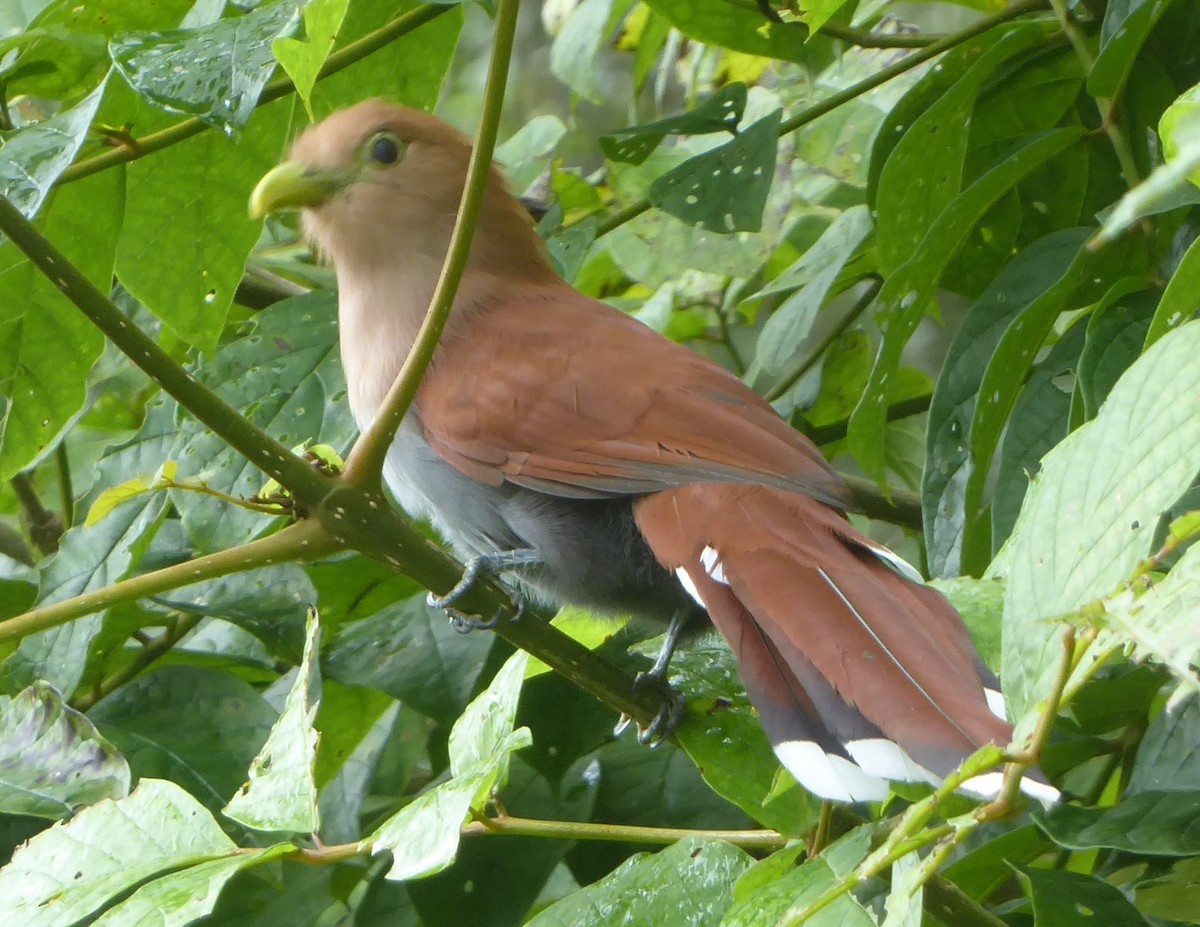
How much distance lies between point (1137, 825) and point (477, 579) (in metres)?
0.76

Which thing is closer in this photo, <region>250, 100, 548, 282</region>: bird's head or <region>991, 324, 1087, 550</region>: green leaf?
<region>991, 324, 1087, 550</region>: green leaf

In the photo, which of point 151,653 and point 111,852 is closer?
point 111,852

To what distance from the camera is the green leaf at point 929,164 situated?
2041 millimetres

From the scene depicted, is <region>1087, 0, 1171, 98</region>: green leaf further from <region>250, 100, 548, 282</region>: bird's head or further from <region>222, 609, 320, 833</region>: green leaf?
<region>222, 609, 320, 833</region>: green leaf

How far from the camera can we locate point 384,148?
2756 millimetres

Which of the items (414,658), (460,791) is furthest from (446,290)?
(414,658)

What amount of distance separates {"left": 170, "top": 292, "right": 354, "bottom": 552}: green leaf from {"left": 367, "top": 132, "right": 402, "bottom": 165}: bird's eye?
358mm

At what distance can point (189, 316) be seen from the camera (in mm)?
2148

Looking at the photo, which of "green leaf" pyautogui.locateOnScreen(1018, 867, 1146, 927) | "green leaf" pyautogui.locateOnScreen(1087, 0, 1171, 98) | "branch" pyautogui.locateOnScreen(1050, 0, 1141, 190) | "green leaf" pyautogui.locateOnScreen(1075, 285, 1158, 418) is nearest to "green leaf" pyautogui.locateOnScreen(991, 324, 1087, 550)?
"green leaf" pyautogui.locateOnScreen(1075, 285, 1158, 418)

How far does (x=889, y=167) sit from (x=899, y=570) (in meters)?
0.69

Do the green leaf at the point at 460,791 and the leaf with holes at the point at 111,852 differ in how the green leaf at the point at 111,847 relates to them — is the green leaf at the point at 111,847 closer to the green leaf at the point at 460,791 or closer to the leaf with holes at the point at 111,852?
the leaf with holes at the point at 111,852

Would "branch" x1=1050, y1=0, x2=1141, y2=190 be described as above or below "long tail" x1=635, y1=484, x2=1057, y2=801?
above

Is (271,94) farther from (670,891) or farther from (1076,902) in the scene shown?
(1076,902)

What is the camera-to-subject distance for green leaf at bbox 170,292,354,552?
2.04 m
